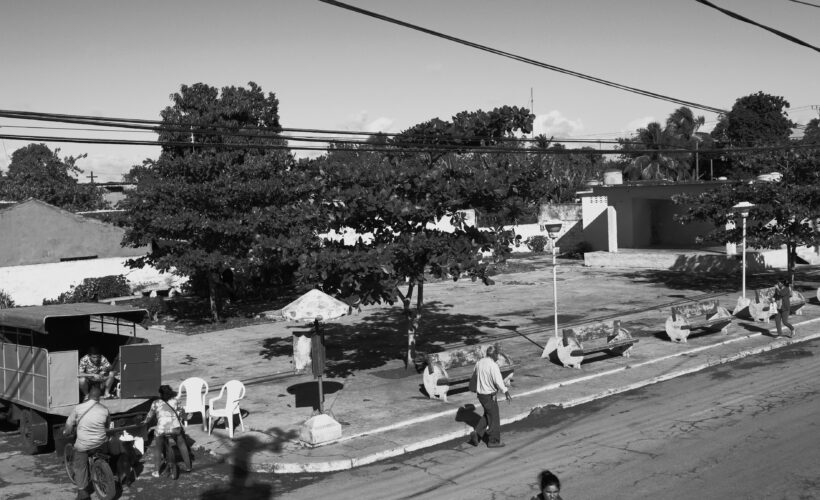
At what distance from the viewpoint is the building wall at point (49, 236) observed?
111 ft

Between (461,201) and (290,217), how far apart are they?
9535 mm

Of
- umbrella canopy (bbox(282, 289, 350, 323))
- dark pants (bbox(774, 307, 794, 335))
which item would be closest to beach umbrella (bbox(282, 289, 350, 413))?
umbrella canopy (bbox(282, 289, 350, 323))

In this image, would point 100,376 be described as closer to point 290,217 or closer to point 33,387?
point 33,387

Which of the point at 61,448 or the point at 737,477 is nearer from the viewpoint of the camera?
the point at 737,477

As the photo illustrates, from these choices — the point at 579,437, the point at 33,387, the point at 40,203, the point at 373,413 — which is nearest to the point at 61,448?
the point at 33,387

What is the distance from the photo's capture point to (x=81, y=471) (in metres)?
9.92

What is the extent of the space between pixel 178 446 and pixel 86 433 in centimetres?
157

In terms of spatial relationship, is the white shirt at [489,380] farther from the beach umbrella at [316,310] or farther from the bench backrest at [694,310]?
the bench backrest at [694,310]

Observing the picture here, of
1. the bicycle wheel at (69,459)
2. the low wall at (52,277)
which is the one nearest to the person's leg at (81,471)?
the bicycle wheel at (69,459)

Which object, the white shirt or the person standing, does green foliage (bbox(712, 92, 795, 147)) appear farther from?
the white shirt

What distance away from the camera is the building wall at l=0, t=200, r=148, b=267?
3391cm

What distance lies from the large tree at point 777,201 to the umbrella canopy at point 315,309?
1825 cm

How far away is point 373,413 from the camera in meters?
14.2

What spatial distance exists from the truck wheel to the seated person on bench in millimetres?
959
